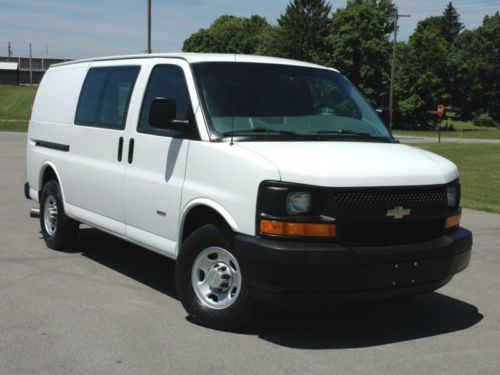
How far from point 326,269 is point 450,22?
119106mm

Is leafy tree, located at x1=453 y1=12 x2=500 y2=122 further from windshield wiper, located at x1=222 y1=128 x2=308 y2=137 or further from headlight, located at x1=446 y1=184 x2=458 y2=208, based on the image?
windshield wiper, located at x1=222 y1=128 x2=308 y2=137

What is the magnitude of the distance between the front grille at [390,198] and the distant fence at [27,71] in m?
122

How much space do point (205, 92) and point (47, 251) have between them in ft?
→ 10.7

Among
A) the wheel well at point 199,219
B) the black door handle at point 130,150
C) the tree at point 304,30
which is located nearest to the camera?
the wheel well at point 199,219

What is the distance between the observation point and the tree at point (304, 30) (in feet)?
241

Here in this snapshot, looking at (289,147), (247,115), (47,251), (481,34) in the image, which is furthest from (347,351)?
(481,34)

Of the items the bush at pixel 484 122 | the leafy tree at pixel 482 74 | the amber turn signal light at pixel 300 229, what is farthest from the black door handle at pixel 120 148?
the bush at pixel 484 122

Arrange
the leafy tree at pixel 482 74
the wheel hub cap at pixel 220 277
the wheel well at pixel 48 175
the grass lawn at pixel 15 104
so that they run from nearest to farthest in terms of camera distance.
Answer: the wheel hub cap at pixel 220 277 < the wheel well at pixel 48 175 < the grass lawn at pixel 15 104 < the leafy tree at pixel 482 74

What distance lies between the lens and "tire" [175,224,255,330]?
4.91 m

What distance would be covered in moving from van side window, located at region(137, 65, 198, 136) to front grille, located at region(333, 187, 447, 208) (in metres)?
1.33

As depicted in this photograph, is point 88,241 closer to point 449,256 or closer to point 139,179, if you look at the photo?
point 139,179

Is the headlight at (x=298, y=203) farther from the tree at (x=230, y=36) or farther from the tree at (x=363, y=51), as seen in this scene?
the tree at (x=230, y=36)

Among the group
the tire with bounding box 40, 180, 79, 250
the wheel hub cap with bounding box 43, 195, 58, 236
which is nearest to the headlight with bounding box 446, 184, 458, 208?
the tire with bounding box 40, 180, 79, 250

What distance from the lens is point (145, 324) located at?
203 inches
